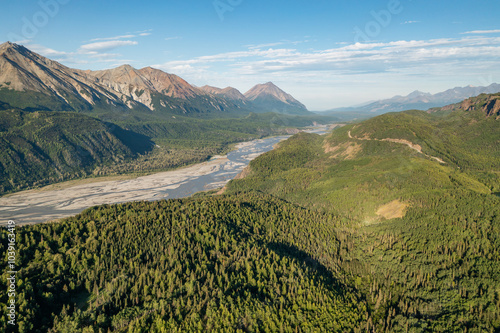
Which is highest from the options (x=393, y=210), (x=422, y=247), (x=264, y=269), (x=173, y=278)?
(x=173, y=278)

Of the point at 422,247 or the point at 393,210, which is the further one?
the point at 393,210

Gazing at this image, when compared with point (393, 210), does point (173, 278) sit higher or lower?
higher

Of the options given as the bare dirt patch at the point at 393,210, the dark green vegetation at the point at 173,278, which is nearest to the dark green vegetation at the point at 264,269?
the dark green vegetation at the point at 173,278

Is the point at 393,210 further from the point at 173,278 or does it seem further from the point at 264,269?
the point at 173,278

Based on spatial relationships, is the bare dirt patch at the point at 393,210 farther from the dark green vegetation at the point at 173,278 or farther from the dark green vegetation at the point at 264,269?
the dark green vegetation at the point at 173,278

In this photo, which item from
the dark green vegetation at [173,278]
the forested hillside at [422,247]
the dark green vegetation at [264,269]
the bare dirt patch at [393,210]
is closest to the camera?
the dark green vegetation at [173,278]

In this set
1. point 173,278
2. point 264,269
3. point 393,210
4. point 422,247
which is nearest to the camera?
point 173,278

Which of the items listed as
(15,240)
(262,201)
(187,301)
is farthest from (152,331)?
(262,201)

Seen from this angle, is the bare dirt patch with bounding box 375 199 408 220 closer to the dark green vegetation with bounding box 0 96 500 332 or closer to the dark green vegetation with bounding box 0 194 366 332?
the dark green vegetation with bounding box 0 96 500 332

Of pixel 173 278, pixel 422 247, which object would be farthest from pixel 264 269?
pixel 422 247
